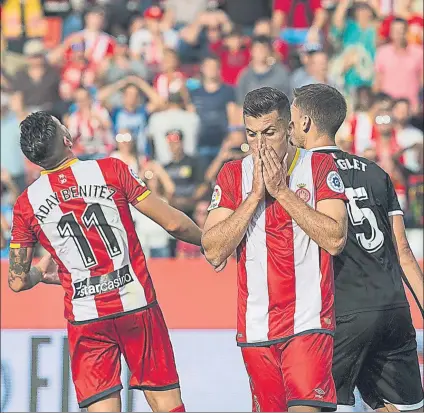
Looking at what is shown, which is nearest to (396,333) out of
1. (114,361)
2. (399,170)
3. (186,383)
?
(114,361)

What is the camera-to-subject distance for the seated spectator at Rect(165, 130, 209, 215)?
11.6 meters

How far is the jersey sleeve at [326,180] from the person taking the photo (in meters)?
4.88

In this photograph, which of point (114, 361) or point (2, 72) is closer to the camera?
point (114, 361)

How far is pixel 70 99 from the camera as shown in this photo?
13.6 metres

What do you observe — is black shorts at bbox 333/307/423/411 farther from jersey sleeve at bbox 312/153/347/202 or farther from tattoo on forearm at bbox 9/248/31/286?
tattoo on forearm at bbox 9/248/31/286

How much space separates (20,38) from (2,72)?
4.12 feet

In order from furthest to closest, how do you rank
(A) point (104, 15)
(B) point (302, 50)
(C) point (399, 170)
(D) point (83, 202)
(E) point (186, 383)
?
(A) point (104, 15) → (B) point (302, 50) → (C) point (399, 170) → (E) point (186, 383) → (D) point (83, 202)

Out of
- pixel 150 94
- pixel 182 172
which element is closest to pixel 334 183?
pixel 182 172

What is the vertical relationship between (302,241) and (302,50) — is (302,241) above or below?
below

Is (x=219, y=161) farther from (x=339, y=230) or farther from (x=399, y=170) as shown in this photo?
(x=339, y=230)

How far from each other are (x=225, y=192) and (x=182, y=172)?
6.83 meters

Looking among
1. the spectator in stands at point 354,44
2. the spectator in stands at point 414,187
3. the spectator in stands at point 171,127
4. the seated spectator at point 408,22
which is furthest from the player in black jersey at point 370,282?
the seated spectator at point 408,22

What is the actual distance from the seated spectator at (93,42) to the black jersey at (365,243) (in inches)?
352

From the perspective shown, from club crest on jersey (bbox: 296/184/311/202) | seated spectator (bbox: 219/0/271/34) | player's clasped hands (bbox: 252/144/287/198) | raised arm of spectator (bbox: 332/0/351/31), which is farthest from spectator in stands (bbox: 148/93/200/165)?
player's clasped hands (bbox: 252/144/287/198)
